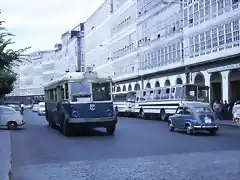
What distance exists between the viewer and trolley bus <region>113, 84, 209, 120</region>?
101ft

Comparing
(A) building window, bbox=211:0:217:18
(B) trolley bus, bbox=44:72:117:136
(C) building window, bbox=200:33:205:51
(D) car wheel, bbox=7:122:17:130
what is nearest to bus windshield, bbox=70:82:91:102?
(B) trolley bus, bbox=44:72:117:136

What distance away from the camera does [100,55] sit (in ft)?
234

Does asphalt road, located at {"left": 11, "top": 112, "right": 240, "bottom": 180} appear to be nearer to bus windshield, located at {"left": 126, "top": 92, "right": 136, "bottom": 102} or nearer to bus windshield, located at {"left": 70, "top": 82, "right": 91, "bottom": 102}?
bus windshield, located at {"left": 70, "top": 82, "right": 91, "bottom": 102}

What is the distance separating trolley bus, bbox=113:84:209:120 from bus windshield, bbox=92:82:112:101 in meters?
12.5

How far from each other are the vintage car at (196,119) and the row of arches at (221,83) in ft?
45.3

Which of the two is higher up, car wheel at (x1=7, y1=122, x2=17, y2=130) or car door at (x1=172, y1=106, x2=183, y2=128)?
car door at (x1=172, y1=106, x2=183, y2=128)

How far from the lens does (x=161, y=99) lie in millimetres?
34562

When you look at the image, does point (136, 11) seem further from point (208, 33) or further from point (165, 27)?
point (208, 33)

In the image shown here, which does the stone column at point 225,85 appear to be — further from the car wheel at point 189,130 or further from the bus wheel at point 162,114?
the car wheel at point 189,130

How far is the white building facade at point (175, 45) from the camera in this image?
110 ft

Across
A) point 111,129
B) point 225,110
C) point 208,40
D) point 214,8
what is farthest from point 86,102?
point 208,40

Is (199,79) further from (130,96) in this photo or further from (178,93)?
(178,93)

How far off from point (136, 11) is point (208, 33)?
60.9 ft

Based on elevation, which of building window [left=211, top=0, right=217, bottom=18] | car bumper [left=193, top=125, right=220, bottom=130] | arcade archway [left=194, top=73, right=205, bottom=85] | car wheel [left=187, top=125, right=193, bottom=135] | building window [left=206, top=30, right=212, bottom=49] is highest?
building window [left=211, top=0, right=217, bottom=18]
